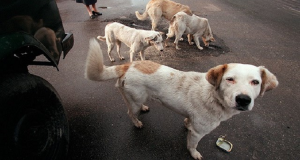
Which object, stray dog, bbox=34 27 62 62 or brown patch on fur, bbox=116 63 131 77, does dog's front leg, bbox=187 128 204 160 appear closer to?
brown patch on fur, bbox=116 63 131 77

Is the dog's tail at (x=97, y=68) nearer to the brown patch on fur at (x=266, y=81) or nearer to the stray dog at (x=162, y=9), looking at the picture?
the brown patch on fur at (x=266, y=81)

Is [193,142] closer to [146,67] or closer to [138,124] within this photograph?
[138,124]

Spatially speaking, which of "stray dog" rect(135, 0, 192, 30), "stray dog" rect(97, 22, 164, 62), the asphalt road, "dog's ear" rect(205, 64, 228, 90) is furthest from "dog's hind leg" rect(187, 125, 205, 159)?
"stray dog" rect(135, 0, 192, 30)

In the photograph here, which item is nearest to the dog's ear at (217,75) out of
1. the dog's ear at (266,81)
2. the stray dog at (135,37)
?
the dog's ear at (266,81)

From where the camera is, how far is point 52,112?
2.16 metres

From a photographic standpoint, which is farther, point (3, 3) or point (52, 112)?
point (52, 112)

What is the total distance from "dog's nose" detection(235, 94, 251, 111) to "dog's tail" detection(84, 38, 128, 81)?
1.50m

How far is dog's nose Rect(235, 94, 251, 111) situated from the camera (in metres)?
1.69

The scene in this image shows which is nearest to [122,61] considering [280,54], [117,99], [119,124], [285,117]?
[117,99]

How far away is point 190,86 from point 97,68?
4.30 feet

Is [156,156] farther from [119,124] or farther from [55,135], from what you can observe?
[55,135]

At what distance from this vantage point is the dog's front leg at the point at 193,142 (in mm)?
2320

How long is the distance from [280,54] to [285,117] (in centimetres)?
295

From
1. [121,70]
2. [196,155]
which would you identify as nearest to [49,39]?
[121,70]
